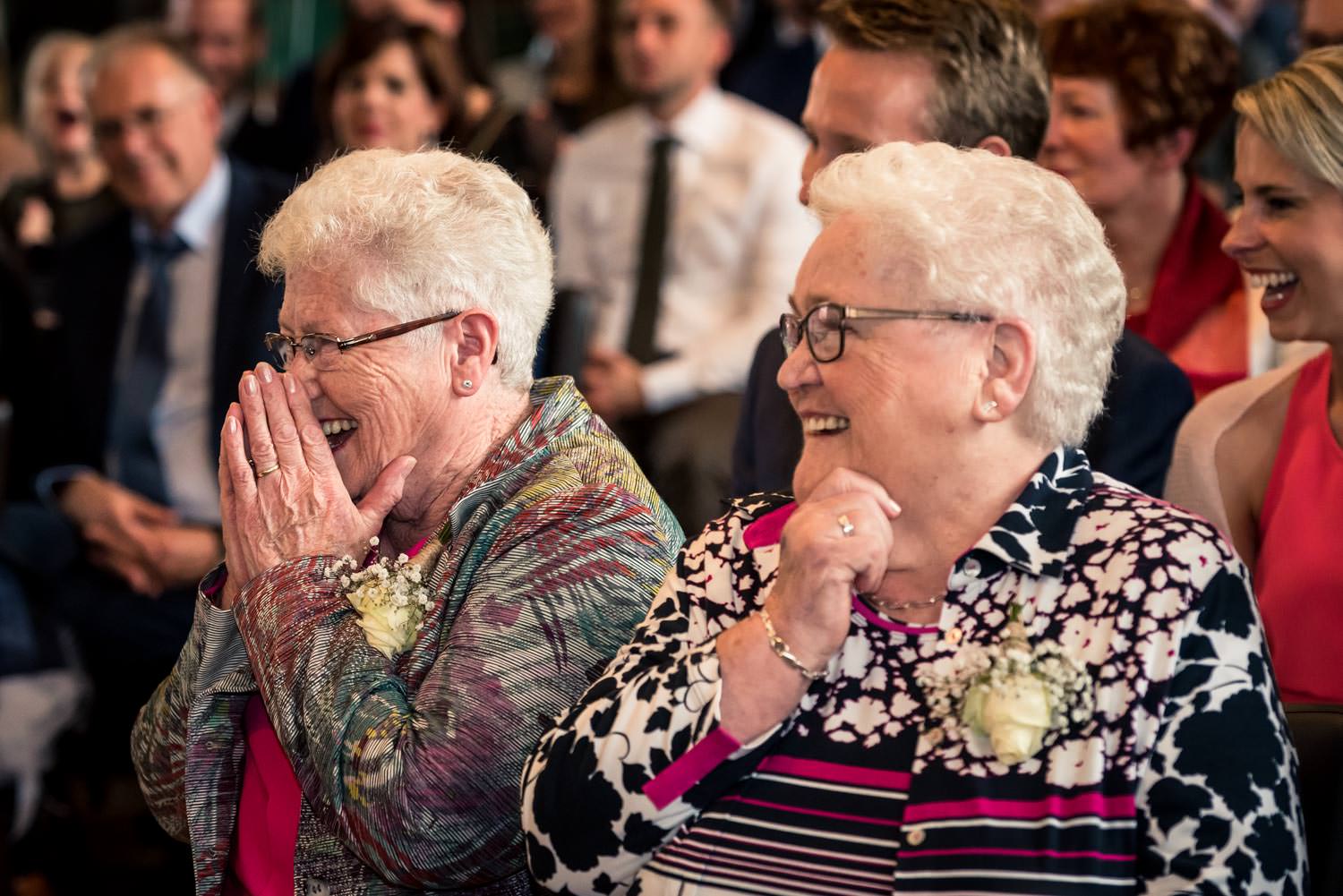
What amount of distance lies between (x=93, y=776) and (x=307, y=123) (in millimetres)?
2901

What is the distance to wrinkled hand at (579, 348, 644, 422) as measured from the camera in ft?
13.6

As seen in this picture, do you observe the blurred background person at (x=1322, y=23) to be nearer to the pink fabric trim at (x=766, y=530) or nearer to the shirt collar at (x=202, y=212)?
the pink fabric trim at (x=766, y=530)

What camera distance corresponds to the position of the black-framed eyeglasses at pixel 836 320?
178 centimetres

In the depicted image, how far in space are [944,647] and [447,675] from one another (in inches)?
23.5

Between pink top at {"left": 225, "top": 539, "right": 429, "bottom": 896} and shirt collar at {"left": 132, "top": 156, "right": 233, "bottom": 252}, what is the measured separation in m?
2.27

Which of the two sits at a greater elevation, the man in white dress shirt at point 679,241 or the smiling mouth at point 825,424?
the smiling mouth at point 825,424

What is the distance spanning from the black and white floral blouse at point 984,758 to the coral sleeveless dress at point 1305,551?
74cm

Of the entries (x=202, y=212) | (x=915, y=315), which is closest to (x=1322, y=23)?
(x=915, y=315)

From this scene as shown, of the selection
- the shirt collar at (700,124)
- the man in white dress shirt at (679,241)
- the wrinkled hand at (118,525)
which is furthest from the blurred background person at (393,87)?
the wrinkled hand at (118,525)

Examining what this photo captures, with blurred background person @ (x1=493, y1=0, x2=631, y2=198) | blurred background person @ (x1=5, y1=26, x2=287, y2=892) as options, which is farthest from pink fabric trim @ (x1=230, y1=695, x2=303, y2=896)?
blurred background person @ (x1=493, y1=0, x2=631, y2=198)

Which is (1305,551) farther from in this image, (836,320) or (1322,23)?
(1322,23)

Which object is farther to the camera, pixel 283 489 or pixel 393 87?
pixel 393 87

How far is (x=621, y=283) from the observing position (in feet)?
14.9

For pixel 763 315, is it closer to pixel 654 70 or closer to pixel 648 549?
pixel 654 70
